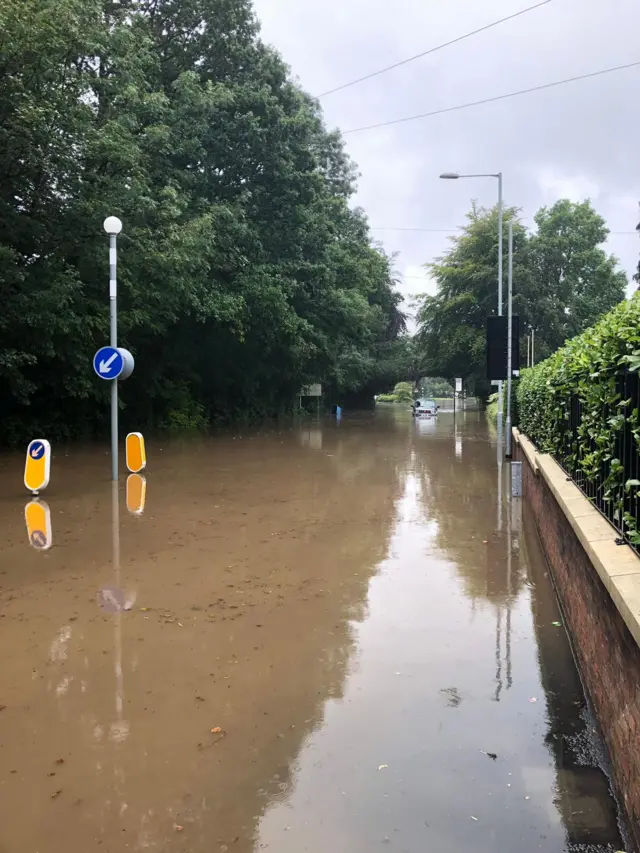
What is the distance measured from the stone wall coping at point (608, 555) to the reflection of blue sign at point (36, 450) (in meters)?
7.99

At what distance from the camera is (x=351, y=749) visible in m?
3.59

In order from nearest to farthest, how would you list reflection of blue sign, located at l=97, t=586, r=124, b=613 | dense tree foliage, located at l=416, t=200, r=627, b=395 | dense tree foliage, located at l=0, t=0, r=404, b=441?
reflection of blue sign, located at l=97, t=586, r=124, b=613
dense tree foliage, located at l=0, t=0, r=404, b=441
dense tree foliage, located at l=416, t=200, r=627, b=395

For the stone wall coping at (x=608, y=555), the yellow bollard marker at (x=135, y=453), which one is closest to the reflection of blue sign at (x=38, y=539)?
the yellow bollard marker at (x=135, y=453)

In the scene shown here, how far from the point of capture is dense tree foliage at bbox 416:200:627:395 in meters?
43.7

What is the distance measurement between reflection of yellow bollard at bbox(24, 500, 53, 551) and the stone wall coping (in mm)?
5648

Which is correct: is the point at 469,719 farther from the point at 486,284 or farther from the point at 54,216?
the point at 486,284

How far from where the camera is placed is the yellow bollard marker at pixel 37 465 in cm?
1080

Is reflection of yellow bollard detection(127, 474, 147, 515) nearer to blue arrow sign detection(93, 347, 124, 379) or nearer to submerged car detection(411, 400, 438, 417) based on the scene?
blue arrow sign detection(93, 347, 124, 379)

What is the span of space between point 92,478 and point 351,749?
10624mm

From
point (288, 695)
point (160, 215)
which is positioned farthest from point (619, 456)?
point (160, 215)

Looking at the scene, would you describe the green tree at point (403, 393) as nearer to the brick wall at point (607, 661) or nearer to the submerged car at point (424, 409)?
the submerged car at point (424, 409)

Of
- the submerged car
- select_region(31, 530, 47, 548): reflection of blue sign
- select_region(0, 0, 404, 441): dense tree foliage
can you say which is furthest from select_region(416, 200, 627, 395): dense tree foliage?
select_region(31, 530, 47, 548): reflection of blue sign

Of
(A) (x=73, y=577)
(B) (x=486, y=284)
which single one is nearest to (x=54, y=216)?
(A) (x=73, y=577)

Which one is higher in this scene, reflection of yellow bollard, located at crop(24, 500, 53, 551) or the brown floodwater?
reflection of yellow bollard, located at crop(24, 500, 53, 551)
